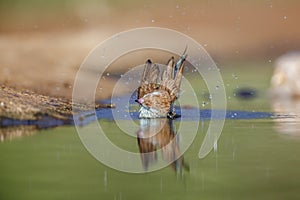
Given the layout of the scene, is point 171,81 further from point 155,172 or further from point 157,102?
point 155,172

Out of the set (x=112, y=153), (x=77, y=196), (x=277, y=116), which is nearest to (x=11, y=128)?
(x=112, y=153)

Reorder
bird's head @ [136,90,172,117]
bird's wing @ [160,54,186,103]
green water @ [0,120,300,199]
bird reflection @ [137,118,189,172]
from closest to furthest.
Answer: green water @ [0,120,300,199], bird reflection @ [137,118,189,172], bird's head @ [136,90,172,117], bird's wing @ [160,54,186,103]

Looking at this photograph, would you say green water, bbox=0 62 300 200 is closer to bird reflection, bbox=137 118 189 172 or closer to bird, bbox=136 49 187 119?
bird reflection, bbox=137 118 189 172

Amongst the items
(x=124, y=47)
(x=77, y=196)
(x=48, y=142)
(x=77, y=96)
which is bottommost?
(x=77, y=196)

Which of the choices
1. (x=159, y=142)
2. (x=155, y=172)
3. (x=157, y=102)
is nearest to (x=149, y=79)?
(x=157, y=102)

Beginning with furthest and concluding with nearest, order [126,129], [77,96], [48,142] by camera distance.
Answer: [77,96] → [126,129] → [48,142]

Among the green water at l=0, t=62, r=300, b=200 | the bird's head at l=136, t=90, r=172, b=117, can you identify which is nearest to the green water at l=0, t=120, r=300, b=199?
the green water at l=0, t=62, r=300, b=200

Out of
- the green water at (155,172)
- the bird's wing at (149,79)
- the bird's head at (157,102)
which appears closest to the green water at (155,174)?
the green water at (155,172)

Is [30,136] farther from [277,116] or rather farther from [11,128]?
[277,116]
